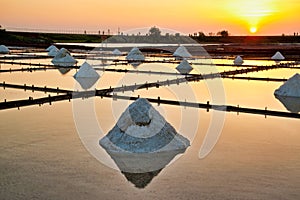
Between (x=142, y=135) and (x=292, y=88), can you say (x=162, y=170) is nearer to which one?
(x=142, y=135)

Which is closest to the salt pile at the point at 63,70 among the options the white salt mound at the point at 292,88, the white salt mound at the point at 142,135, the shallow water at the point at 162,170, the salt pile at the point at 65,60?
the salt pile at the point at 65,60

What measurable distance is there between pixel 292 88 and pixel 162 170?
5726 millimetres

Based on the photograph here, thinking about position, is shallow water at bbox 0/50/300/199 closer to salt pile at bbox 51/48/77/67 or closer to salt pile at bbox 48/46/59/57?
salt pile at bbox 51/48/77/67

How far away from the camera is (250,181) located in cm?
416

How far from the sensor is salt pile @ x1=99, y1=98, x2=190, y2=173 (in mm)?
4918

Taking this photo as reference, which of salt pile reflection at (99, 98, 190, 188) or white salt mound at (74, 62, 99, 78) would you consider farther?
white salt mound at (74, 62, 99, 78)

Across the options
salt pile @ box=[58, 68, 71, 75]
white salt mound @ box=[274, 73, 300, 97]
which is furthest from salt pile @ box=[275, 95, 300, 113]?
salt pile @ box=[58, 68, 71, 75]

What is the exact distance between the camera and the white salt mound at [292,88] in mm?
9109

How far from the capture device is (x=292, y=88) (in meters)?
9.20

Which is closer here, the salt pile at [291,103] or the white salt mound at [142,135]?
the white salt mound at [142,135]

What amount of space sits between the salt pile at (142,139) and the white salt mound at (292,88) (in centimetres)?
460

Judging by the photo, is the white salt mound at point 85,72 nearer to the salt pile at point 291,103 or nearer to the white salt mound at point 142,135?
the salt pile at point 291,103

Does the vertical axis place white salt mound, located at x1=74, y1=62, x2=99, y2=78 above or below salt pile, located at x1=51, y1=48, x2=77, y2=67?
below

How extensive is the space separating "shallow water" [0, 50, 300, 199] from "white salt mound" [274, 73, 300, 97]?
3.23ft
